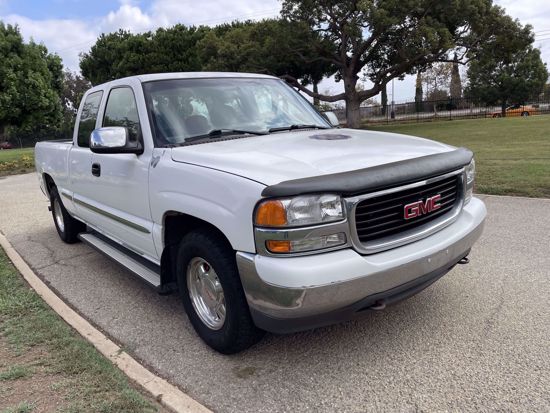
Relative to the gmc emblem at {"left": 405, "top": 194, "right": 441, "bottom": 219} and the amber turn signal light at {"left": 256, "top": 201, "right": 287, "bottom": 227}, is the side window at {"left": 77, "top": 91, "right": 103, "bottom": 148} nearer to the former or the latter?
the amber turn signal light at {"left": 256, "top": 201, "right": 287, "bottom": 227}

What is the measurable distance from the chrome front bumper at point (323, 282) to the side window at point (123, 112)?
1.77m

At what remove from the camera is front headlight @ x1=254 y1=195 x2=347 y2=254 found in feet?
8.46

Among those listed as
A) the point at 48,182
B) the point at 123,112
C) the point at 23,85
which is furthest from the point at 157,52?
the point at 123,112

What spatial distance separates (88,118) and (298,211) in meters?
3.53

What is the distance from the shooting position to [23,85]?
2303 centimetres

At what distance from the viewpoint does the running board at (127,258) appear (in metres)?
3.83

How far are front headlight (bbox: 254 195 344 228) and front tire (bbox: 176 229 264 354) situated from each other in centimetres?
48

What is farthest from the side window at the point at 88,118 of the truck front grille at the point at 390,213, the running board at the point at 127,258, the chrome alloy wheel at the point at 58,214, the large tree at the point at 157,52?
the large tree at the point at 157,52

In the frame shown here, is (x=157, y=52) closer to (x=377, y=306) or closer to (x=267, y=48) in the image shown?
(x=267, y=48)

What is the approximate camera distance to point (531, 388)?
2693mm

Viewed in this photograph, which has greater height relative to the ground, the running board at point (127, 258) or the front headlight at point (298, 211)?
the front headlight at point (298, 211)

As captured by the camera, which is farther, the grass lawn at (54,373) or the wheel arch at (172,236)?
the wheel arch at (172,236)

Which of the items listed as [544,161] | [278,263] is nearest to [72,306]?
[278,263]

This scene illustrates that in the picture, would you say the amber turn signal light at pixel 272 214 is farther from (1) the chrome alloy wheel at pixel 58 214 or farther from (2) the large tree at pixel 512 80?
(2) the large tree at pixel 512 80
